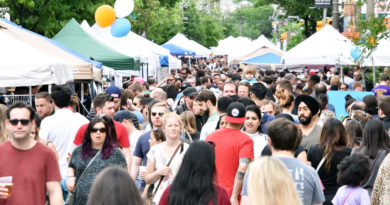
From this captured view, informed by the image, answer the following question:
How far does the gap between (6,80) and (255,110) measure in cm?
500

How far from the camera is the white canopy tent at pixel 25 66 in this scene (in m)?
11.9

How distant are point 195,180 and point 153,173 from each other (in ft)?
6.35

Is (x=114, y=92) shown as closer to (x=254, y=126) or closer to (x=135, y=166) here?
→ (x=135, y=166)

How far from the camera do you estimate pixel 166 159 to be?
6980 mm

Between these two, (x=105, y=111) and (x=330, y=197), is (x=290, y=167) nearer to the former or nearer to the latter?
(x=330, y=197)

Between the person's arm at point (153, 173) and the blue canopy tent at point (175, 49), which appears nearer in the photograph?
the person's arm at point (153, 173)

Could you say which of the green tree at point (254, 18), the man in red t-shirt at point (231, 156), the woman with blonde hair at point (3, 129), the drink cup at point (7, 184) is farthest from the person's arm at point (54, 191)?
the green tree at point (254, 18)

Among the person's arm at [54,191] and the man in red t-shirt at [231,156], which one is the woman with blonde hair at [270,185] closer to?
the person's arm at [54,191]

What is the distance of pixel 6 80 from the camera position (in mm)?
11789

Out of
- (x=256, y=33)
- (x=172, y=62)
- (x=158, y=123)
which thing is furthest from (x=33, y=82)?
(x=256, y=33)

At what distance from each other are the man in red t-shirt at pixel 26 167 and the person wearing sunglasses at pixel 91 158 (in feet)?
3.21

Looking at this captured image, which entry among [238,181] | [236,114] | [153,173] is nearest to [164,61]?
[236,114]

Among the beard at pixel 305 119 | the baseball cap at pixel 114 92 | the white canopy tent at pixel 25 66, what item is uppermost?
the white canopy tent at pixel 25 66

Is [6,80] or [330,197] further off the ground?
[6,80]
